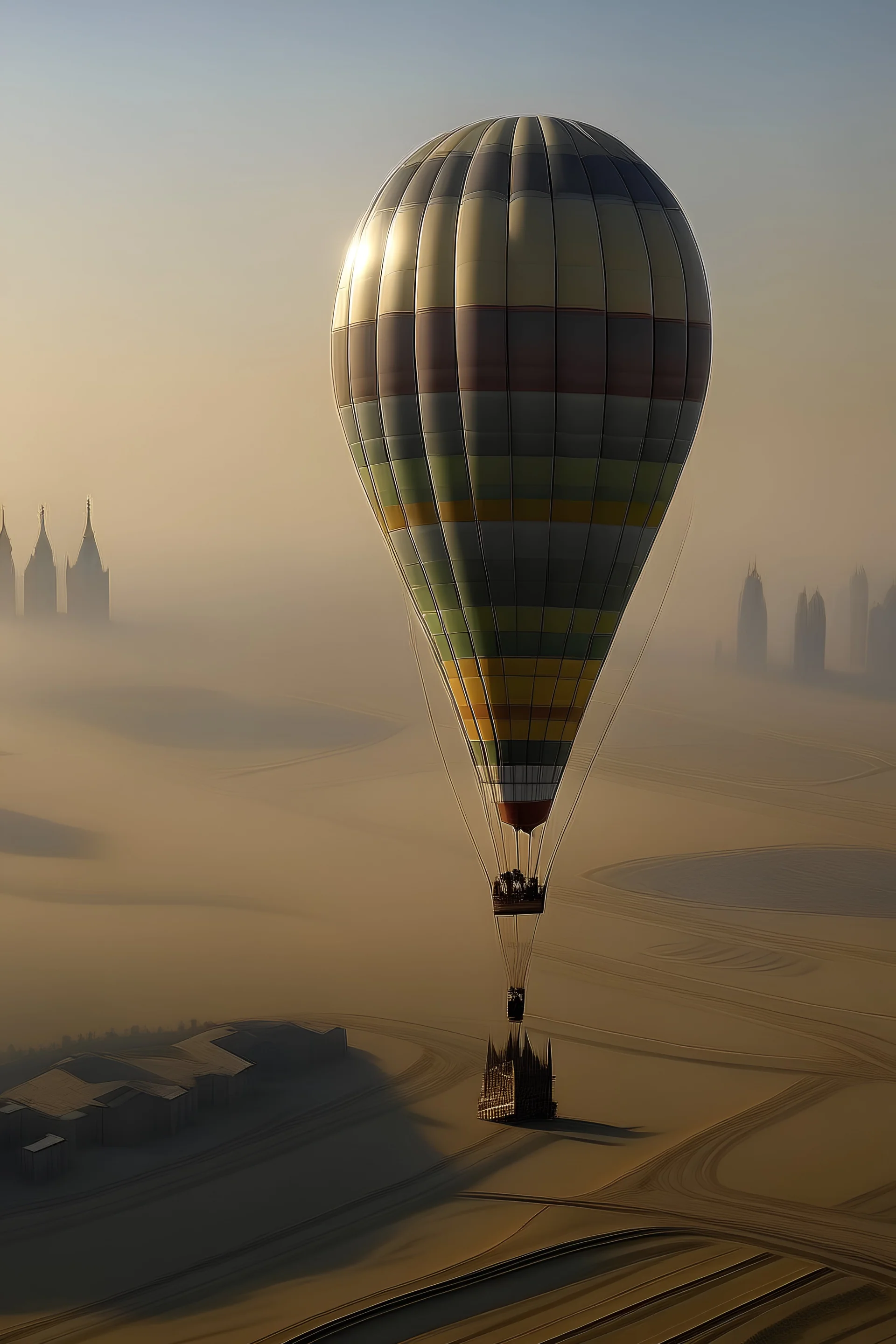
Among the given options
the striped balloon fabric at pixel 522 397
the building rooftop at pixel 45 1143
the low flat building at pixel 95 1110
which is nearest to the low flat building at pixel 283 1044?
the low flat building at pixel 95 1110

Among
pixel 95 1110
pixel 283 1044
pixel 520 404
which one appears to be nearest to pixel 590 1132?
pixel 283 1044

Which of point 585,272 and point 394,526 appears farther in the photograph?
point 394,526

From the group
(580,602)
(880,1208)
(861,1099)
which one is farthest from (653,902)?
(580,602)

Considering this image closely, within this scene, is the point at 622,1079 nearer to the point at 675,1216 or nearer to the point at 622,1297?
the point at 675,1216

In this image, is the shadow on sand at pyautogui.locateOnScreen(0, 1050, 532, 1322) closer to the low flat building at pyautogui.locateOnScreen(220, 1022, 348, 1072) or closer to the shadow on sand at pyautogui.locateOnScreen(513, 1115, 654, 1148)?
the shadow on sand at pyautogui.locateOnScreen(513, 1115, 654, 1148)

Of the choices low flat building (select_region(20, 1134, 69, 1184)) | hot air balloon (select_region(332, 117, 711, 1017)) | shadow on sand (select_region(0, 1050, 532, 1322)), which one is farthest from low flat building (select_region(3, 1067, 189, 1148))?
hot air balloon (select_region(332, 117, 711, 1017))

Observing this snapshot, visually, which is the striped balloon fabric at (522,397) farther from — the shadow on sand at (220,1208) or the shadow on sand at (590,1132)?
the shadow on sand at (590,1132)
